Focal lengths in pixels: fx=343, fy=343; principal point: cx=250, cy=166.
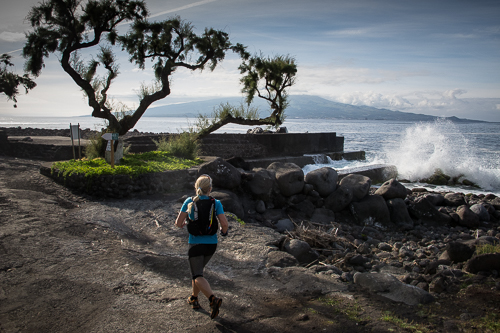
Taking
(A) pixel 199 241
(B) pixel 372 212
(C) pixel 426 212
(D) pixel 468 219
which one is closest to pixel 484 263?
(A) pixel 199 241

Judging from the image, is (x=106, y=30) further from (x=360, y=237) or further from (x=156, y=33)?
(x=360, y=237)

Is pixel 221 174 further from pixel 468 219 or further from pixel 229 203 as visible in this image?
pixel 468 219

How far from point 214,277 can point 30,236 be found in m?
3.31

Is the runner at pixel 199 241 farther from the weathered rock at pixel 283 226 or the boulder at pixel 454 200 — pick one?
the boulder at pixel 454 200

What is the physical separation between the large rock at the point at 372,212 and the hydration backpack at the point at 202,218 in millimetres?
6925

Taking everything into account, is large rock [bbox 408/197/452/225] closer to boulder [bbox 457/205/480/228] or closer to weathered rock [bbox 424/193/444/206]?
boulder [bbox 457/205/480/228]

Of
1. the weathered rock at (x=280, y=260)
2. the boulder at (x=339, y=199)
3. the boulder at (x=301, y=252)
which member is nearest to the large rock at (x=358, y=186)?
the boulder at (x=339, y=199)

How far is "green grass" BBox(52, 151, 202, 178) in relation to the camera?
8688 millimetres

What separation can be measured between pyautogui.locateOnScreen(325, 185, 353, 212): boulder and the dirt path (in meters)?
3.69

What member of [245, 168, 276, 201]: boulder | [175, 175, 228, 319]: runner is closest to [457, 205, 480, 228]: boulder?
[245, 168, 276, 201]: boulder

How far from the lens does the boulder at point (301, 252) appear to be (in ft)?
18.4

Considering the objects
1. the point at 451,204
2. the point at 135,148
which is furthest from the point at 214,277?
the point at 135,148

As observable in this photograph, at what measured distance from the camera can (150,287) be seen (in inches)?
162

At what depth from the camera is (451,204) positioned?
35.7 feet
